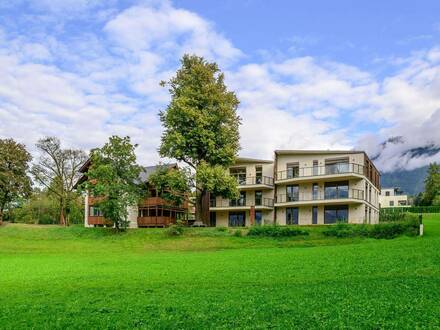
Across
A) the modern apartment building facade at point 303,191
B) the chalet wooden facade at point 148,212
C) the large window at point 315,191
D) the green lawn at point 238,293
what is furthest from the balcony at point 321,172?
the green lawn at point 238,293

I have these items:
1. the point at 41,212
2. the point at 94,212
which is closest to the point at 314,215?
the point at 94,212

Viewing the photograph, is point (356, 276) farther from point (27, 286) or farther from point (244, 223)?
point (244, 223)

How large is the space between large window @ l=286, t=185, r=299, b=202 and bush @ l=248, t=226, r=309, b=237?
13658 mm

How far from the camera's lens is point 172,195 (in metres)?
48.1

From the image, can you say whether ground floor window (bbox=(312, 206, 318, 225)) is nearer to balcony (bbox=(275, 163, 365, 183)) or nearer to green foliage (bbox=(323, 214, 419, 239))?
balcony (bbox=(275, 163, 365, 183))

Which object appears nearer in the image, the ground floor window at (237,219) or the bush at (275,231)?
the bush at (275,231)

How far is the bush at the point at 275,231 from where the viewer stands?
38.1 metres

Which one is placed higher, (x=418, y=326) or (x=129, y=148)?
(x=129, y=148)

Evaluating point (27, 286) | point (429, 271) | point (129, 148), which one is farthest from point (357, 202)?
point (27, 286)

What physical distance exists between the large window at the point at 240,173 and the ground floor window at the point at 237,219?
400 cm

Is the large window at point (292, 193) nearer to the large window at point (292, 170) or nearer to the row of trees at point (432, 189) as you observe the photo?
the large window at point (292, 170)

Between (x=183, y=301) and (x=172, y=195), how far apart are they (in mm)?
35758

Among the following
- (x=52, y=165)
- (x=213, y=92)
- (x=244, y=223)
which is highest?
(x=213, y=92)

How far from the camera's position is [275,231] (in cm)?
3872
